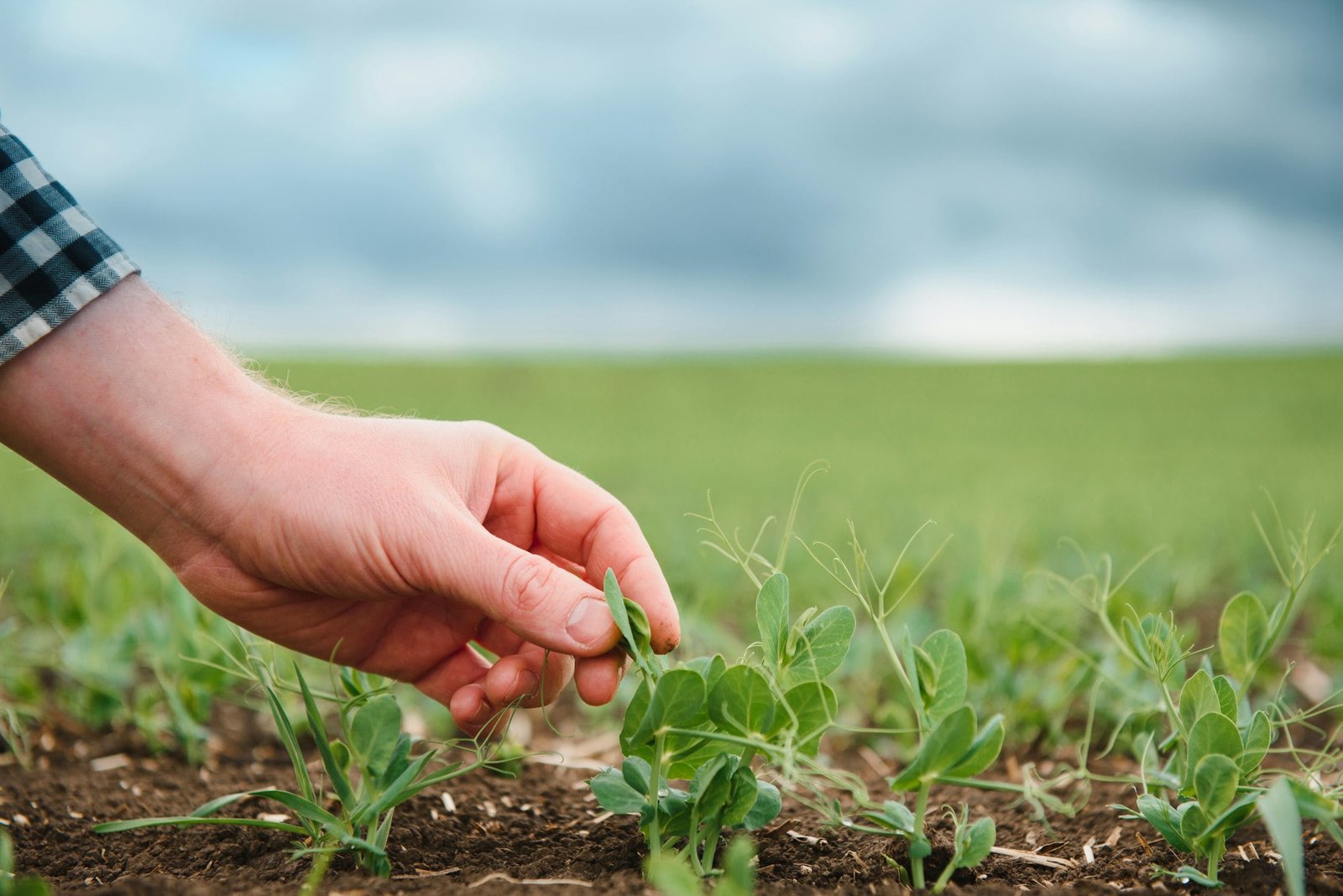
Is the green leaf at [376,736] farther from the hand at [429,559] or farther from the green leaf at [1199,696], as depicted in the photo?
the green leaf at [1199,696]

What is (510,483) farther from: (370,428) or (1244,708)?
(1244,708)

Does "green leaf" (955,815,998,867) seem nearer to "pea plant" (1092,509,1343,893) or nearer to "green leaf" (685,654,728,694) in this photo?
"pea plant" (1092,509,1343,893)

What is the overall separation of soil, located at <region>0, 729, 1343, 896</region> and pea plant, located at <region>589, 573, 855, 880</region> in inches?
3.4

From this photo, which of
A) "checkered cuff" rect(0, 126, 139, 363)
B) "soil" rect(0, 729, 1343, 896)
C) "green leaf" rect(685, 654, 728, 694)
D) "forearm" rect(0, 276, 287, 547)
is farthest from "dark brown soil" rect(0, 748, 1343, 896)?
"checkered cuff" rect(0, 126, 139, 363)

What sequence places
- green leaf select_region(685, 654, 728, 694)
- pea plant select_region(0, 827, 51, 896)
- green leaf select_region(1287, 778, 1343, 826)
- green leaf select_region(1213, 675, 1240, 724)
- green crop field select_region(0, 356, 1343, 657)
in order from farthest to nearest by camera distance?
green crop field select_region(0, 356, 1343, 657) → green leaf select_region(1213, 675, 1240, 724) → green leaf select_region(685, 654, 728, 694) → green leaf select_region(1287, 778, 1343, 826) → pea plant select_region(0, 827, 51, 896)

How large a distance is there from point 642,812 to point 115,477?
920 millimetres

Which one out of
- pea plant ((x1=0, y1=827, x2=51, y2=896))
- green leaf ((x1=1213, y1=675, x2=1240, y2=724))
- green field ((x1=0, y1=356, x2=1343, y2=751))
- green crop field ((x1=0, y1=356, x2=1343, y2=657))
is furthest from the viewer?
green crop field ((x1=0, y1=356, x2=1343, y2=657))

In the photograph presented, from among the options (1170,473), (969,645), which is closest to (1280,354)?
(1170,473)

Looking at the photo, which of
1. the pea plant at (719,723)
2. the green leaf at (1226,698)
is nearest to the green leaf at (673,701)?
the pea plant at (719,723)

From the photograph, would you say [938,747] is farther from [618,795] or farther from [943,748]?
[618,795]

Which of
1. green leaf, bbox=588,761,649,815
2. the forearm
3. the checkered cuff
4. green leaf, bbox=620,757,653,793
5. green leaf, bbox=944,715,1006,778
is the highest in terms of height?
the checkered cuff

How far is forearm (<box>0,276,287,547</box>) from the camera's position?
1.43m

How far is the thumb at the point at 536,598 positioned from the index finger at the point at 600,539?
9 cm

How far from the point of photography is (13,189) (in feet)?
4.70
